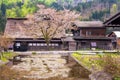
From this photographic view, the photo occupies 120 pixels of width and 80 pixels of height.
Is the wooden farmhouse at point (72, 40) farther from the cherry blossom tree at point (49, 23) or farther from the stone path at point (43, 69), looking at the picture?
the stone path at point (43, 69)

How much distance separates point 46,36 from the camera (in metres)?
60.1

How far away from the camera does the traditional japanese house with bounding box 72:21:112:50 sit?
6544 centimetres

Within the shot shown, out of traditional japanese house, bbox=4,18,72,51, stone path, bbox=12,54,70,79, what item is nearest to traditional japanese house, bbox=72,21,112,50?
traditional japanese house, bbox=4,18,72,51

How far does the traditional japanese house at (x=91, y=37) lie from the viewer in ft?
215

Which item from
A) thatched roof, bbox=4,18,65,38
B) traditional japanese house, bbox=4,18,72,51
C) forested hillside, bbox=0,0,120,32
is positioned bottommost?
traditional japanese house, bbox=4,18,72,51

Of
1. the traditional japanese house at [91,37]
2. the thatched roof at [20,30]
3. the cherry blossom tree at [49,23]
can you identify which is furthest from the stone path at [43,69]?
the traditional japanese house at [91,37]

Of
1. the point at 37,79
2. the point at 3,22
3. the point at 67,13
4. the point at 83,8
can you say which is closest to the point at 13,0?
the point at 83,8

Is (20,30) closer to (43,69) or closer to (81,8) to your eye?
(43,69)

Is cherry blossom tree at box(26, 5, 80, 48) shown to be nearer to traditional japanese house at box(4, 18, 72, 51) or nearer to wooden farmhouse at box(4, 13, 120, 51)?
traditional japanese house at box(4, 18, 72, 51)

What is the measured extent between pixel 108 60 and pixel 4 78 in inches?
231

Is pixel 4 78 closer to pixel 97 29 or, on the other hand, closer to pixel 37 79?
pixel 37 79

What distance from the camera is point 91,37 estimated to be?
65.6 meters

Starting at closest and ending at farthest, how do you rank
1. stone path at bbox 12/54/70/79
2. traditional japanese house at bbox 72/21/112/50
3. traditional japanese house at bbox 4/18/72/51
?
stone path at bbox 12/54/70/79
traditional japanese house at bbox 4/18/72/51
traditional japanese house at bbox 72/21/112/50

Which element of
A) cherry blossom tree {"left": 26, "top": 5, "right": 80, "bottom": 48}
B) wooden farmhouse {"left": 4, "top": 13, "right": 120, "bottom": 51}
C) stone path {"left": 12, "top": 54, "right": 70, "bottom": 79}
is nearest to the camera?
stone path {"left": 12, "top": 54, "right": 70, "bottom": 79}
